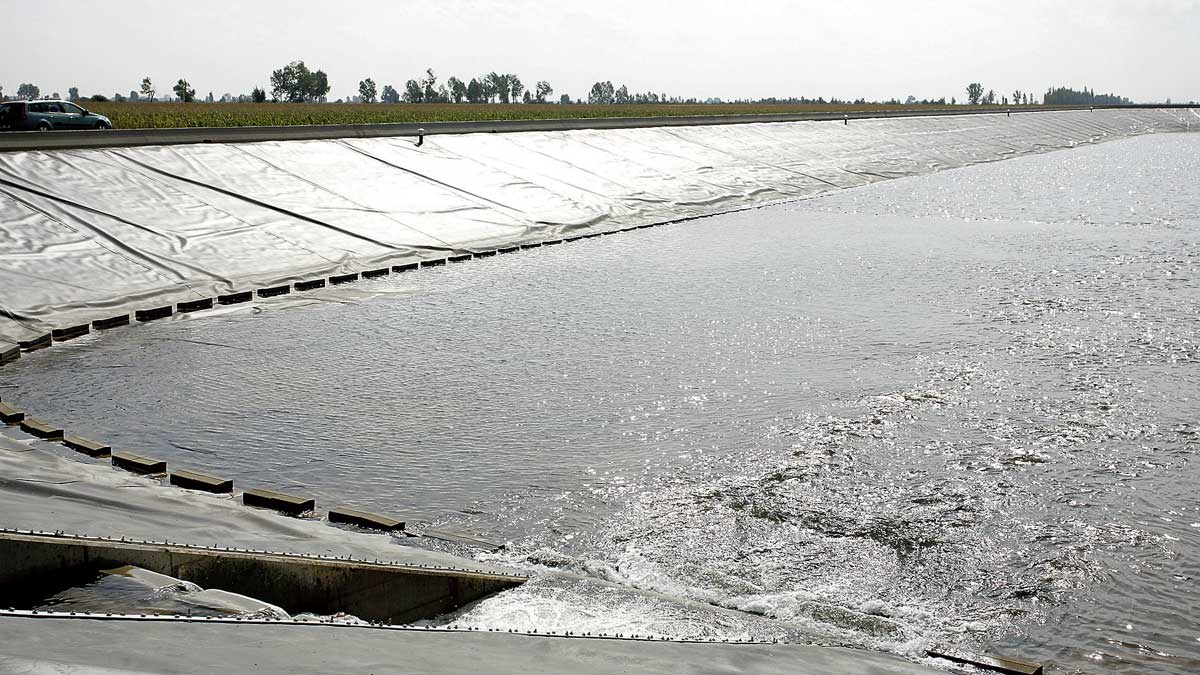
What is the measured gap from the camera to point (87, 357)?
1239 cm

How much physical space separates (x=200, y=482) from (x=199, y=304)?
7948mm

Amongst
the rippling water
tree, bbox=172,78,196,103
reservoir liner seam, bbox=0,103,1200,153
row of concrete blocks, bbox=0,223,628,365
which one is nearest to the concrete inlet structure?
the rippling water

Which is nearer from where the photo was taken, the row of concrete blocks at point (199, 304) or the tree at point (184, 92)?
the row of concrete blocks at point (199, 304)

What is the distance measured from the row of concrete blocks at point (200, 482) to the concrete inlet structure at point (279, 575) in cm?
129

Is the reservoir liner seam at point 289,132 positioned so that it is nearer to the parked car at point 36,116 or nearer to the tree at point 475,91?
the parked car at point 36,116

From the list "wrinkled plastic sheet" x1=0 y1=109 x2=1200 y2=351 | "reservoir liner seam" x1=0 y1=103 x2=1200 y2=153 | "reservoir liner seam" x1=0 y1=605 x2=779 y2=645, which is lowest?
"reservoir liner seam" x1=0 y1=605 x2=779 y2=645

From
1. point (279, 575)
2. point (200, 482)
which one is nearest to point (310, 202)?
point (200, 482)

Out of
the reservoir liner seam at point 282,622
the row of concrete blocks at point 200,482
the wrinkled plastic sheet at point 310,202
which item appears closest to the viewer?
the reservoir liner seam at point 282,622

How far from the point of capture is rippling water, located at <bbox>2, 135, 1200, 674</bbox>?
6234 millimetres

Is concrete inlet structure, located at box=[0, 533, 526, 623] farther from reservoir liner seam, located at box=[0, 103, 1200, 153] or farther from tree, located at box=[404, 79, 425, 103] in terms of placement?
tree, located at box=[404, 79, 425, 103]

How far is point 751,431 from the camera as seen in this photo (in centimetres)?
943

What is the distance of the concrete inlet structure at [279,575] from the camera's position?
17.9 feet

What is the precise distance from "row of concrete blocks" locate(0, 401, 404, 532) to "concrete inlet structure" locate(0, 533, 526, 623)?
1.29m

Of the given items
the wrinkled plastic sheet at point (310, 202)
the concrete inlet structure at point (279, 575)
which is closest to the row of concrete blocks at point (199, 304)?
the wrinkled plastic sheet at point (310, 202)
